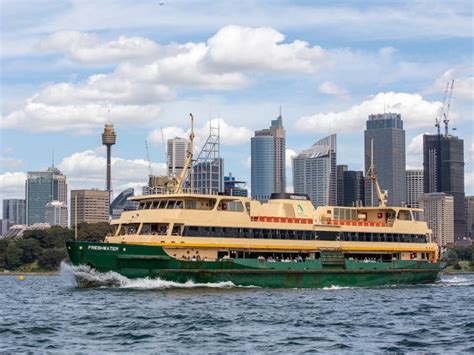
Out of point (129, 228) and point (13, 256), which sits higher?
point (129, 228)

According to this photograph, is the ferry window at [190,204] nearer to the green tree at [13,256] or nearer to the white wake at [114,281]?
the white wake at [114,281]

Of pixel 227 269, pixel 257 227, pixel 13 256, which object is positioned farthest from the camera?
pixel 13 256

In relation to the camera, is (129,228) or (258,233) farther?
(258,233)

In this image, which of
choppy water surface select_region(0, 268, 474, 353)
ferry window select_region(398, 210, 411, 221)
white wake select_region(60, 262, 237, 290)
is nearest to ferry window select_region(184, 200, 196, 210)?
white wake select_region(60, 262, 237, 290)

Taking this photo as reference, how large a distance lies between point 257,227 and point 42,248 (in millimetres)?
126761

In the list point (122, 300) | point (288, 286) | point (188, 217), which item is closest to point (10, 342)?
Result: point (122, 300)

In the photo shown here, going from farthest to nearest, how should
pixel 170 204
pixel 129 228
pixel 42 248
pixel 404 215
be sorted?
pixel 42 248, pixel 404 215, pixel 129 228, pixel 170 204

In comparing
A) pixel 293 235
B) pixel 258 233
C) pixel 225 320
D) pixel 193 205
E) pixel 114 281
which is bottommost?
pixel 225 320

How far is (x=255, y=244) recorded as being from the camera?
72250 mm

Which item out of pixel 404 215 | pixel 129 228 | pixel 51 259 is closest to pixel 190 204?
pixel 129 228

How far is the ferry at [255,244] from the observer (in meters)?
65.9

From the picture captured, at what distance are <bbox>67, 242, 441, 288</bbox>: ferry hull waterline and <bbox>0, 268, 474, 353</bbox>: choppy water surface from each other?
29.5 inches

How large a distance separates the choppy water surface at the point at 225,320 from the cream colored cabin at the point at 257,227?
3995 millimetres

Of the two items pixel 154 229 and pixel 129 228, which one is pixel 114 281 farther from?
pixel 129 228
